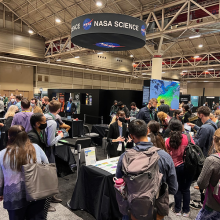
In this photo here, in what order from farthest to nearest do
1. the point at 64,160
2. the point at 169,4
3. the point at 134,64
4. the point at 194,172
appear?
the point at 134,64, the point at 169,4, the point at 64,160, the point at 194,172

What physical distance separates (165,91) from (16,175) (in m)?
8.55

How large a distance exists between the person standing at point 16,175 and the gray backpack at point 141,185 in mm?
824

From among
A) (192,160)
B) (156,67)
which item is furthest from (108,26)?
(156,67)

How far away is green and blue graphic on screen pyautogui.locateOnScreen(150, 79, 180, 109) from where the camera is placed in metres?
8.77

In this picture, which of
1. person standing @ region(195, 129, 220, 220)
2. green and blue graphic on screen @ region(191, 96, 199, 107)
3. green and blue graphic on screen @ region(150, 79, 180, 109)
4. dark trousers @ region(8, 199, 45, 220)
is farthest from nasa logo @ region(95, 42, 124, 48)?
green and blue graphic on screen @ region(191, 96, 199, 107)

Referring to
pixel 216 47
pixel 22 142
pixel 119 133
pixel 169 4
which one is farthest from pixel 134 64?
pixel 22 142

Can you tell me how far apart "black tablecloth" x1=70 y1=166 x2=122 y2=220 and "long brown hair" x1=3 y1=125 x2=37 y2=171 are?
0.98 metres

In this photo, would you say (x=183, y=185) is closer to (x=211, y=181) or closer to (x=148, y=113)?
(x=211, y=181)

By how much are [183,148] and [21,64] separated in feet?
54.2

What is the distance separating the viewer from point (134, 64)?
72.4 feet

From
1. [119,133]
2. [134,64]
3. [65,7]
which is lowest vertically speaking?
[119,133]

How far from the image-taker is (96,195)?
8.27 feet

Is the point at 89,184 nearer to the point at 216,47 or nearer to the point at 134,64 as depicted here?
the point at 216,47

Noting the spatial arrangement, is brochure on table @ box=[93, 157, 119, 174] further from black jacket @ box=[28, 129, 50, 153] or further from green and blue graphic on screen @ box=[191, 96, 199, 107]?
green and blue graphic on screen @ box=[191, 96, 199, 107]
